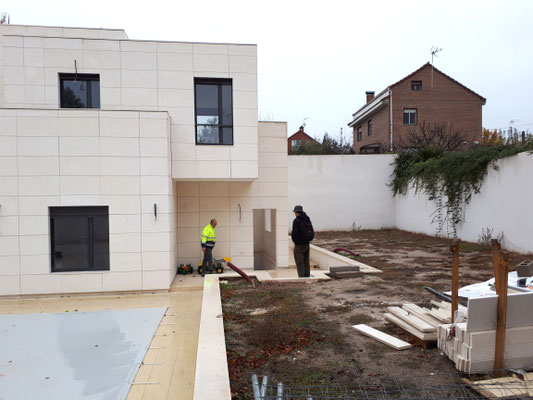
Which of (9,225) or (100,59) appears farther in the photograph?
(100,59)

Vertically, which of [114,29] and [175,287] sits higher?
[114,29]

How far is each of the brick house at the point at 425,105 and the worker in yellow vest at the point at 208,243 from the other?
20.0m

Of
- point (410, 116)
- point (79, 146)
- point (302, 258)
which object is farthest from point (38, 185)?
point (410, 116)

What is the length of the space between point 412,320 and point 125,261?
666cm

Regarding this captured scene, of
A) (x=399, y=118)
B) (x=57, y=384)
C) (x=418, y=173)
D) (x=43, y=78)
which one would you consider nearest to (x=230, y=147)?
(x=43, y=78)

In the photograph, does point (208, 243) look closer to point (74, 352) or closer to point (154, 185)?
point (154, 185)

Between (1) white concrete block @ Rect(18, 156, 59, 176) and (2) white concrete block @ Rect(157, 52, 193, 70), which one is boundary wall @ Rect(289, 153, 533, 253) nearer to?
(2) white concrete block @ Rect(157, 52, 193, 70)

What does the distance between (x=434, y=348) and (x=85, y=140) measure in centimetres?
824

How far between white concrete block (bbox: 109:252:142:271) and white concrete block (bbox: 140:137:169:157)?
8.06 feet

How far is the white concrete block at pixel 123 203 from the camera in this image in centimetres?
869

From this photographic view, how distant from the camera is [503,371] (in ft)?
→ 11.4

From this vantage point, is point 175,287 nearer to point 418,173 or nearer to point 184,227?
point 184,227

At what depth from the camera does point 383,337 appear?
4.38 meters

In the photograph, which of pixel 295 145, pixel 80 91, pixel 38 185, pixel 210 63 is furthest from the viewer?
pixel 295 145
